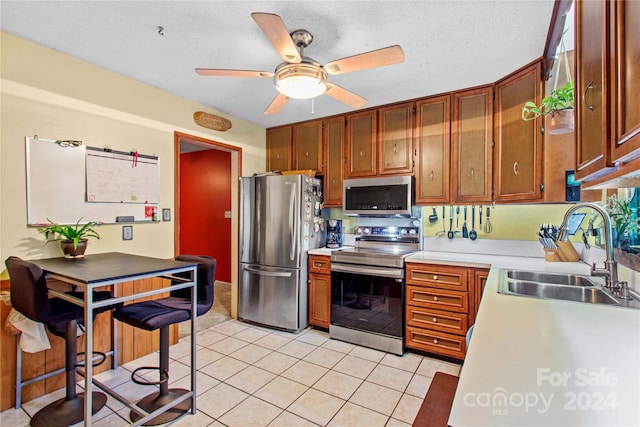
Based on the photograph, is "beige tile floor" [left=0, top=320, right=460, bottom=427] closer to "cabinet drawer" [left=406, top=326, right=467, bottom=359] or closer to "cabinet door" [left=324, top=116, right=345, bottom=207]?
"cabinet drawer" [left=406, top=326, right=467, bottom=359]

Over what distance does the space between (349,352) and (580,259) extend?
2042 mm

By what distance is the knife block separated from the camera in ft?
7.89

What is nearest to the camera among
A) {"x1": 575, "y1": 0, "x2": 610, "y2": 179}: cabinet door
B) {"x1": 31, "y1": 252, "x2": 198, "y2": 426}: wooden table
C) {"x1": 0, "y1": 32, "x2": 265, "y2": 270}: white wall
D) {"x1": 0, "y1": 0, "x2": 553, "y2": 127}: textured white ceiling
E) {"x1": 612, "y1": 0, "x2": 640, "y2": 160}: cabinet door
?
{"x1": 612, "y1": 0, "x2": 640, "y2": 160}: cabinet door

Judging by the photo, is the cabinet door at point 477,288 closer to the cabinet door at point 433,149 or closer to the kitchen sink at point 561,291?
the kitchen sink at point 561,291

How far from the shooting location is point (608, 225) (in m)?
1.41

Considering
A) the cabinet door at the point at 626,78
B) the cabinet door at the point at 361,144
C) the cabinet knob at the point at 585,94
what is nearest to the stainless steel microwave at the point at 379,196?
the cabinet door at the point at 361,144

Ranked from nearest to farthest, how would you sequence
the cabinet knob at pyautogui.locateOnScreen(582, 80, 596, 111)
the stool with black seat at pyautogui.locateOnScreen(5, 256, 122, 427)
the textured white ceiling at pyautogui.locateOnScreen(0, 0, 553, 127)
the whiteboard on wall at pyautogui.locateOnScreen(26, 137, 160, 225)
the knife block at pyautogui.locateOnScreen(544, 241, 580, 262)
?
the cabinet knob at pyautogui.locateOnScreen(582, 80, 596, 111) < the stool with black seat at pyautogui.locateOnScreen(5, 256, 122, 427) < the textured white ceiling at pyautogui.locateOnScreen(0, 0, 553, 127) < the whiteboard on wall at pyautogui.locateOnScreen(26, 137, 160, 225) < the knife block at pyautogui.locateOnScreen(544, 241, 580, 262)

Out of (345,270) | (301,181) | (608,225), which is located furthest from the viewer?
(301,181)

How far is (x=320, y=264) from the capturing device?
3264 millimetres

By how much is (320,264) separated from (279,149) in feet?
5.26

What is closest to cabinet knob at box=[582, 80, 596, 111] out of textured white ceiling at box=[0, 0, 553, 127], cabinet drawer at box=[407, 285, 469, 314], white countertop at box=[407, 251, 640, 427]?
white countertop at box=[407, 251, 640, 427]

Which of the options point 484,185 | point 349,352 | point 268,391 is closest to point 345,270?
point 349,352

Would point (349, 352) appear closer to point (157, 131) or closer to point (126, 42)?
point (157, 131)

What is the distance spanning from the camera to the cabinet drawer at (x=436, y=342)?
2.53m
